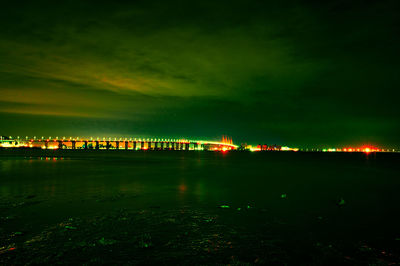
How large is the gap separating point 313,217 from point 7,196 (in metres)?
19.8

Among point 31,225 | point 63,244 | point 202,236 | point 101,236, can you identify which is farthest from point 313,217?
point 31,225

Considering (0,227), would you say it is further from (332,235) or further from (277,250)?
(332,235)

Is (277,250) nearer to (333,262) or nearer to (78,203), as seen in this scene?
(333,262)

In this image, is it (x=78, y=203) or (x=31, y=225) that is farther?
(x=78, y=203)

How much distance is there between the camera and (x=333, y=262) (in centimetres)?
939

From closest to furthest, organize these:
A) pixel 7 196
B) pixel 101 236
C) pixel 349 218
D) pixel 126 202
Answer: pixel 101 236 < pixel 349 218 < pixel 126 202 < pixel 7 196

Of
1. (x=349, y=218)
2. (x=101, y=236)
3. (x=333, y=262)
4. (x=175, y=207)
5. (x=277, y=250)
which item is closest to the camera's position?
(x=333, y=262)

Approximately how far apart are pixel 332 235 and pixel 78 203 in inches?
561

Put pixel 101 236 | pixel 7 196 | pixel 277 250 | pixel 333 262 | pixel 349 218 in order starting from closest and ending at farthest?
pixel 333 262 < pixel 277 250 < pixel 101 236 < pixel 349 218 < pixel 7 196

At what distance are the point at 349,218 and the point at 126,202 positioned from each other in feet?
42.4

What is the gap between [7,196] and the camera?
19.9 meters

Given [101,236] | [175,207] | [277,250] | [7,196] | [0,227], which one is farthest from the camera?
[7,196]

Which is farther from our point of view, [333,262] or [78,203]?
[78,203]

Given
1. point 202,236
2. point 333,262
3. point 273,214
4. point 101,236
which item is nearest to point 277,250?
point 333,262
